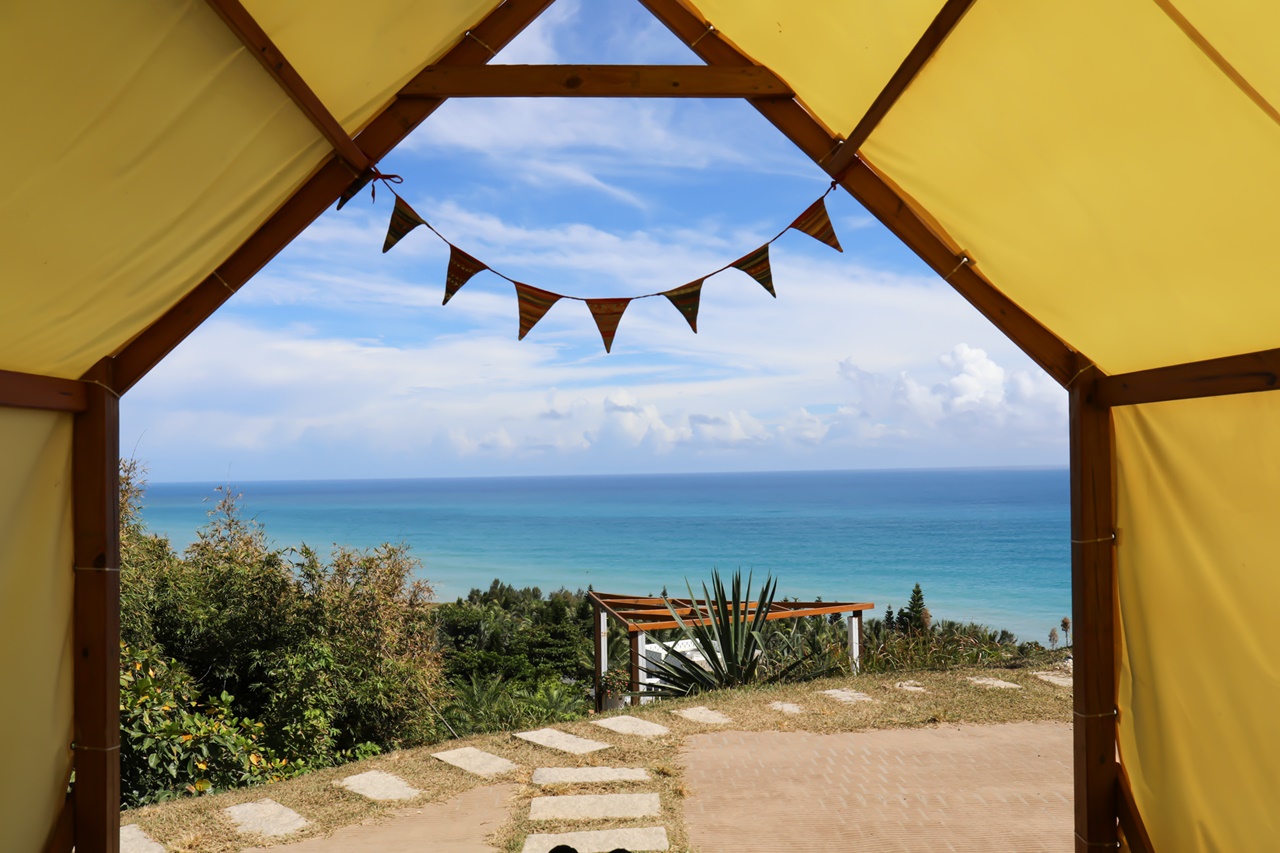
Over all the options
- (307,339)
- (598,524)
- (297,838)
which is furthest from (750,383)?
(297,838)

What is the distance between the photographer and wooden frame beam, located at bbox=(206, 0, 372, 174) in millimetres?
2029

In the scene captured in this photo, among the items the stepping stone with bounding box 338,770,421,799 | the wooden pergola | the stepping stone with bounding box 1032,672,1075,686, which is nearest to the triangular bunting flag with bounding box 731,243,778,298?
the stepping stone with bounding box 338,770,421,799

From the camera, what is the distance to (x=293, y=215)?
2.88 metres

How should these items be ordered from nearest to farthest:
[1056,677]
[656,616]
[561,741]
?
[561,741], [1056,677], [656,616]

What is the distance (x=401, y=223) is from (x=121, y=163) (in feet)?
3.75

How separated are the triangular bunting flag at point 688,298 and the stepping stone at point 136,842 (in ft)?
9.23

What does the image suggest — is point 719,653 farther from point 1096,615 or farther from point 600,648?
point 1096,615

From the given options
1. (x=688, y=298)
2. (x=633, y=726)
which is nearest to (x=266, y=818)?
(x=633, y=726)

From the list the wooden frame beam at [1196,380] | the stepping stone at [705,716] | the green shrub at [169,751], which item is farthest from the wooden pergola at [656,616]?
the wooden frame beam at [1196,380]

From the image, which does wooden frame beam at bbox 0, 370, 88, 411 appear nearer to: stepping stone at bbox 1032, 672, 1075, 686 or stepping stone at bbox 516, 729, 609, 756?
stepping stone at bbox 516, 729, 609, 756

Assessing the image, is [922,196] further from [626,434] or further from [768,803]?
[626,434]

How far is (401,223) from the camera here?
318 centimetres

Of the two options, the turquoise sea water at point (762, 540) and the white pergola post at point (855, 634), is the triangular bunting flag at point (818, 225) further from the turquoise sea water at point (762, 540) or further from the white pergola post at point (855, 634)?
the turquoise sea water at point (762, 540)

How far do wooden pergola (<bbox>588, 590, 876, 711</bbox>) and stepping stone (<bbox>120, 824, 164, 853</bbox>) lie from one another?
140 inches
